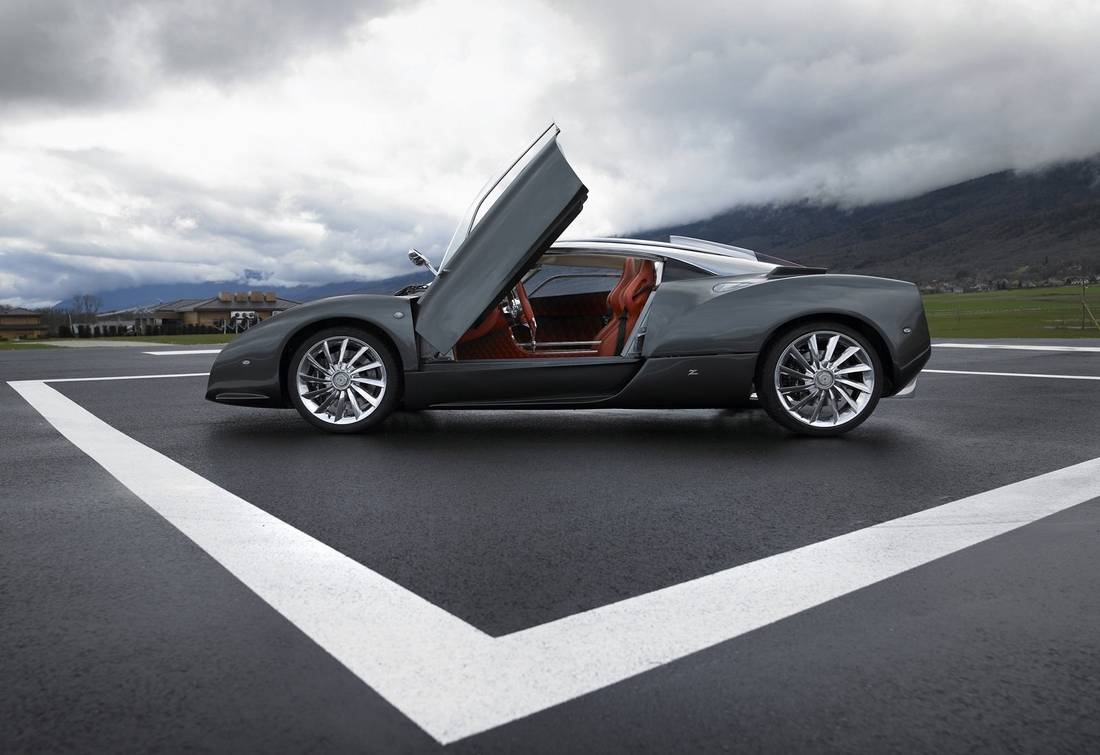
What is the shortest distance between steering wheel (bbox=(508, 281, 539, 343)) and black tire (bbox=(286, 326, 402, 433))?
3.65 ft

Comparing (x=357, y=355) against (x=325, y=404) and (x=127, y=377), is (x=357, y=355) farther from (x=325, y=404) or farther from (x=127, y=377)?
(x=127, y=377)

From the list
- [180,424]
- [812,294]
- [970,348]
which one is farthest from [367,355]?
[970,348]

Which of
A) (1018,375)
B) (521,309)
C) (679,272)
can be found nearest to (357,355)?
(521,309)

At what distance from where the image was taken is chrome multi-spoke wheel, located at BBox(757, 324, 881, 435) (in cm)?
559

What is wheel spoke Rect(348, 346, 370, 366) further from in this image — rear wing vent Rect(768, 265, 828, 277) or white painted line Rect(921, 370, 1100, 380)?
white painted line Rect(921, 370, 1100, 380)

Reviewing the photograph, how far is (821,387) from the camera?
5.62 m

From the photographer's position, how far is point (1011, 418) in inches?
257

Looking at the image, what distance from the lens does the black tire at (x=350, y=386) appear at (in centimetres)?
576

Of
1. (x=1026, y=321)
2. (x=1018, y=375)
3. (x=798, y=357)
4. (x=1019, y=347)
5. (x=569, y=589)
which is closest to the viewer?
(x=569, y=589)

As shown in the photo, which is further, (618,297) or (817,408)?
(618,297)

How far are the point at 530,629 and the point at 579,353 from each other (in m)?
3.71

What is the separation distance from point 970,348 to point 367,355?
14.1m

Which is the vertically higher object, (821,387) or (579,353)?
(579,353)

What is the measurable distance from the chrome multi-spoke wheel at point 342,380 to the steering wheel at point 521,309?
45.4 inches
